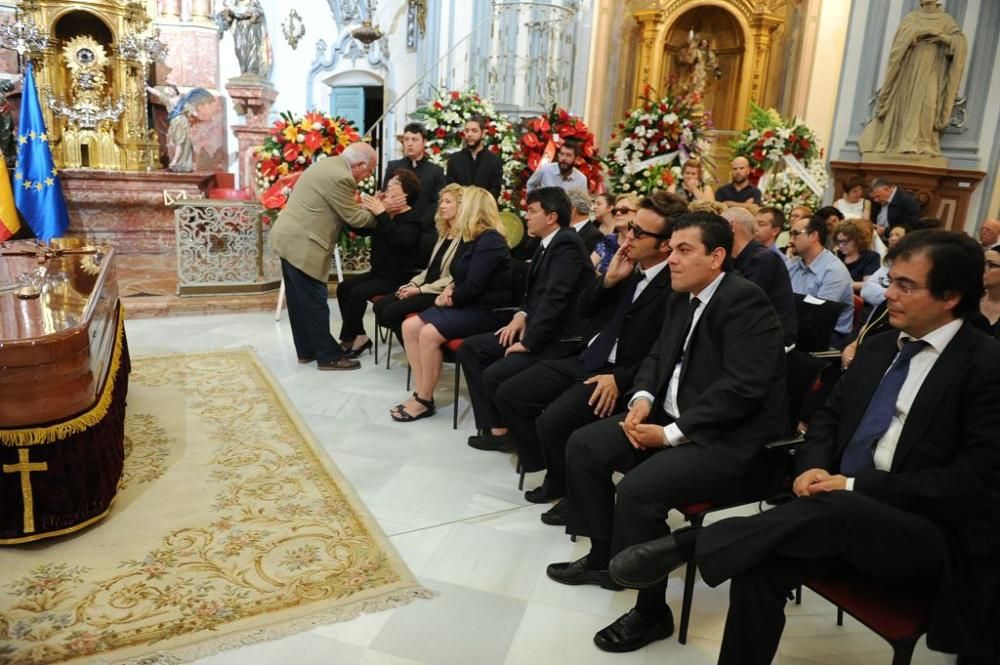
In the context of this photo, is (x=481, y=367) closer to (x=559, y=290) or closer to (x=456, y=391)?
(x=456, y=391)

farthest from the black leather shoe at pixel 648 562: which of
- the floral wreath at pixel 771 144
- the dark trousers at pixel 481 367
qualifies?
the floral wreath at pixel 771 144

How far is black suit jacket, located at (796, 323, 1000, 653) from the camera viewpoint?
1737 mm

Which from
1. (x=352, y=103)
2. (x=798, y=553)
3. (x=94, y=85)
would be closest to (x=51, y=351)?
(x=798, y=553)

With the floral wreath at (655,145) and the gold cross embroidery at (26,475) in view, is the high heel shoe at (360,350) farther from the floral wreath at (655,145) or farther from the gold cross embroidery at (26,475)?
the gold cross embroidery at (26,475)

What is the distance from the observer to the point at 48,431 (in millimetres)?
2568

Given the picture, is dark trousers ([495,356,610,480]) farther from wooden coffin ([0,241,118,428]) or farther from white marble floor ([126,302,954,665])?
wooden coffin ([0,241,118,428])

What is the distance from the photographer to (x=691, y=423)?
7.85 feet

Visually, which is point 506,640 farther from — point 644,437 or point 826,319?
point 826,319

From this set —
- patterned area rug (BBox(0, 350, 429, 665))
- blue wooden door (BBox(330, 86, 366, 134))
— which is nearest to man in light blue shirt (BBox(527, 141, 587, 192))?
patterned area rug (BBox(0, 350, 429, 665))

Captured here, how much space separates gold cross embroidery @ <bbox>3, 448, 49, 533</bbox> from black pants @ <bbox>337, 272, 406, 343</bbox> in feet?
9.58

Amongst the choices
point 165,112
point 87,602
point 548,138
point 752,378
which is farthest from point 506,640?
point 165,112

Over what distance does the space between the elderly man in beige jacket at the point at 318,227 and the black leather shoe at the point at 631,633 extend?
3291mm

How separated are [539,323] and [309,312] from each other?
2.13 meters

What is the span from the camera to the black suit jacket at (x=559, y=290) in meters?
3.60
